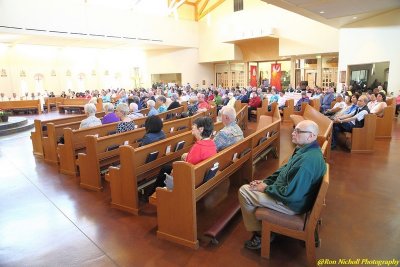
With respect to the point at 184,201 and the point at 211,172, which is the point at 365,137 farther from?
the point at 184,201

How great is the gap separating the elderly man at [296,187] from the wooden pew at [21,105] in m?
13.3

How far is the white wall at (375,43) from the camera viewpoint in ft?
29.4

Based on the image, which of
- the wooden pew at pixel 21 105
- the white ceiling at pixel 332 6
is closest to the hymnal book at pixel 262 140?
the white ceiling at pixel 332 6

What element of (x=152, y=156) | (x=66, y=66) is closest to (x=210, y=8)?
(x=66, y=66)

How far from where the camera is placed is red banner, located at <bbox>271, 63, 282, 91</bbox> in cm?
1659

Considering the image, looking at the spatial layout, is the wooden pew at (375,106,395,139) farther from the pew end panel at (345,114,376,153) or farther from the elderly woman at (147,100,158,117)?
the elderly woman at (147,100,158,117)

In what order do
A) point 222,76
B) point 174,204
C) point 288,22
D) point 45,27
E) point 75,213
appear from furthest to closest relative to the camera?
point 222,76 < point 288,22 < point 45,27 < point 75,213 < point 174,204

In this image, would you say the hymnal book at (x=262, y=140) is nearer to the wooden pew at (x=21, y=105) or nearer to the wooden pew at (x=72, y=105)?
the wooden pew at (x=72, y=105)

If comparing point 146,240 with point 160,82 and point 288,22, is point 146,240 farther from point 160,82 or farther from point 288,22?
point 160,82

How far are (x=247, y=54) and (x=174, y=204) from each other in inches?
631

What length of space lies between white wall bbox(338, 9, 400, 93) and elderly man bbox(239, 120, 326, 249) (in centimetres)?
888

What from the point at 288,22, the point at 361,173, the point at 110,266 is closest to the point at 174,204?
the point at 110,266

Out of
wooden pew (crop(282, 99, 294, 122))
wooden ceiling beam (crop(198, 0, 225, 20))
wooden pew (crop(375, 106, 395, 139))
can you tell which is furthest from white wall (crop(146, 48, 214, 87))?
wooden pew (crop(375, 106, 395, 139))

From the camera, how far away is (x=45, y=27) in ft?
39.6
